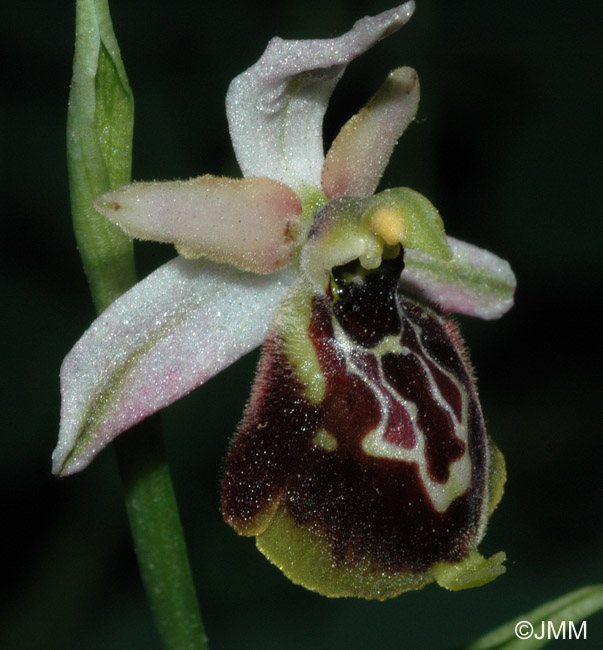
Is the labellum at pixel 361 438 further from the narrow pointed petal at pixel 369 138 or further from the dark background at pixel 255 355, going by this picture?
the dark background at pixel 255 355

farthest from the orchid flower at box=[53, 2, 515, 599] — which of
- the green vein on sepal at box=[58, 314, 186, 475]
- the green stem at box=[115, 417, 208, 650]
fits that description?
the green stem at box=[115, 417, 208, 650]

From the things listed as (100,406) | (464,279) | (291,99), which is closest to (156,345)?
(100,406)

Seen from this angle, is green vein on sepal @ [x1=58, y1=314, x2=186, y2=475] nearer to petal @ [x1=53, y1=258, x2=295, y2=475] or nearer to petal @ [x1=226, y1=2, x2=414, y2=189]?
petal @ [x1=53, y1=258, x2=295, y2=475]

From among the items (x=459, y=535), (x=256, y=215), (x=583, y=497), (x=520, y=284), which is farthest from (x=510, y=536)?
(x=256, y=215)

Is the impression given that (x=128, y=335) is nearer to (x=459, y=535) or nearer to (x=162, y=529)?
(x=162, y=529)

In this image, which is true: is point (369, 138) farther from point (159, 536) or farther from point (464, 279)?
point (159, 536)

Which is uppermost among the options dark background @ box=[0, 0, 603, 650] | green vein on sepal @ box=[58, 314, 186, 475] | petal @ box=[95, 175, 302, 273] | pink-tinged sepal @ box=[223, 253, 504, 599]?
petal @ box=[95, 175, 302, 273]

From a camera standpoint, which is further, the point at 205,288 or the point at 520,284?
the point at 520,284
